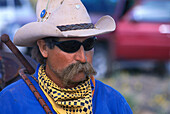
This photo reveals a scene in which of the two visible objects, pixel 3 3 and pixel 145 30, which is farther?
pixel 3 3

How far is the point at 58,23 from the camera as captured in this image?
2721 millimetres

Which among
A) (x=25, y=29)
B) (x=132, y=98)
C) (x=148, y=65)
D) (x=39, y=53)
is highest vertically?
(x=25, y=29)

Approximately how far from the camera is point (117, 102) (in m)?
2.88

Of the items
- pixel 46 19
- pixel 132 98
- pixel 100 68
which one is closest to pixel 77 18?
pixel 46 19

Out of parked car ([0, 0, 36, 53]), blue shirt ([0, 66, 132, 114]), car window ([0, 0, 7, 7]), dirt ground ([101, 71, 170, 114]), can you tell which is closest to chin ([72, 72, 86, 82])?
blue shirt ([0, 66, 132, 114])

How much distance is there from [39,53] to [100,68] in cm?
522

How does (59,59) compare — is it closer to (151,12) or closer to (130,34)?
(130,34)

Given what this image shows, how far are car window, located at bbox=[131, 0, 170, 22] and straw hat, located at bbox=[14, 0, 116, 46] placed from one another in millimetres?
5346

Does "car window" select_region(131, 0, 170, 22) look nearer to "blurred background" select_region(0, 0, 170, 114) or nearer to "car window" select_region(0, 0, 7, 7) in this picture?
"blurred background" select_region(0, 0, 170, 114)

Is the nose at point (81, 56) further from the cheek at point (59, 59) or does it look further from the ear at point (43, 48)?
the ear at point (43, 48)

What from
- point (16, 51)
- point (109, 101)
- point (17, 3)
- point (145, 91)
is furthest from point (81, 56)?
point (17, 3)

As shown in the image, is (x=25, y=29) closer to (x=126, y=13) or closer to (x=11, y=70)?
(x=11, y=70)

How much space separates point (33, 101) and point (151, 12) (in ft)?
19.4

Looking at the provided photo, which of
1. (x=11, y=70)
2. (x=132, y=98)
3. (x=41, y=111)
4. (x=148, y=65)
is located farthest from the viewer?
(x=148, y=65)
